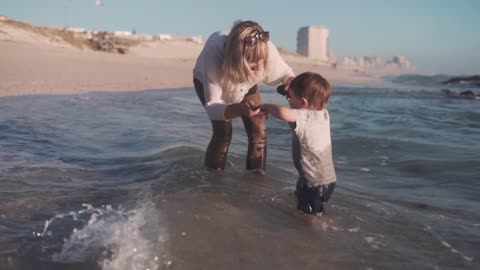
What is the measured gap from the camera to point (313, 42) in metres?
83.4

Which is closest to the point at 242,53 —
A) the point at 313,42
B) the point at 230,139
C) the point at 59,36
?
the point at 230,139

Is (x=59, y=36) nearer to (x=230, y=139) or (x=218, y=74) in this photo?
(x=230, y=139)

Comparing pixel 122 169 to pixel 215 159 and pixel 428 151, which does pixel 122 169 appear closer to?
pixel 215 159

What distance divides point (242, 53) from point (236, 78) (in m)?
0.22

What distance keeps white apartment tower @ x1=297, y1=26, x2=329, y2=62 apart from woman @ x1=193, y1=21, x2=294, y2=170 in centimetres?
7851

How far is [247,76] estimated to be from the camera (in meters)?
3.54

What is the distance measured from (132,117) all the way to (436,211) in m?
5.21

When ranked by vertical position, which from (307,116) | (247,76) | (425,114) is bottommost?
(425,114)

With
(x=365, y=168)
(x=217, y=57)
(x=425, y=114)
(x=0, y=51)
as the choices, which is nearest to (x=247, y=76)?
(x=217, y=57)

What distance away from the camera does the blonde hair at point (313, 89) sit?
312 cm

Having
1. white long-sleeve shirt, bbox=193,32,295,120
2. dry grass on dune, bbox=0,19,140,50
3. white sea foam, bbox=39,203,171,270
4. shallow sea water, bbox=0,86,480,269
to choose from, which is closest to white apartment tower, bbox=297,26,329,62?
dry grass on dune, bbox=0,19,140,50

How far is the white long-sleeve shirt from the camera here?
3.63 meters

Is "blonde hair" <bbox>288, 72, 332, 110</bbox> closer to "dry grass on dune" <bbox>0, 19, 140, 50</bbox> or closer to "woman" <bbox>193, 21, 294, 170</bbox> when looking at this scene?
"woman" <bbox>193, 21, 294, 170</bbox>

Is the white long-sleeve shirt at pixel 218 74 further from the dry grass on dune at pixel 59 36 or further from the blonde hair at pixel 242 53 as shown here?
the dry grass on dune at pixel 59 36
